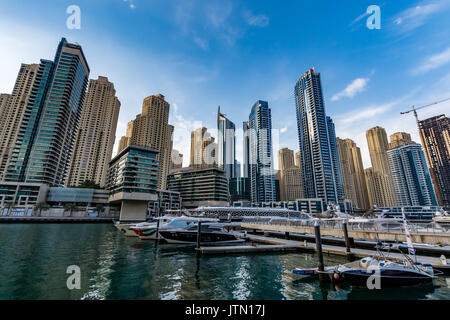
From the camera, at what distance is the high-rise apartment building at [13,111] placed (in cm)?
11331

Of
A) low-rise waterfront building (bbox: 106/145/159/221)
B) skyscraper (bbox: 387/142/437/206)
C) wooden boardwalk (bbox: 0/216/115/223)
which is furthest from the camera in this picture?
skyscraper (bbox: 387/142/437/206)

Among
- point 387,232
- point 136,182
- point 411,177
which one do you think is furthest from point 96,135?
point 411,177

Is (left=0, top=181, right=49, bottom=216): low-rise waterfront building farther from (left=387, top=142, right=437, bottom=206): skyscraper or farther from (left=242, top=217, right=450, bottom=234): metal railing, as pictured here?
(left=387, top=142, right=437, bottom=206): skyscraper

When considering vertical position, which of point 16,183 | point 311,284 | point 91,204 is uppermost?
point 16,183

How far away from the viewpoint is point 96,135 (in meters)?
174

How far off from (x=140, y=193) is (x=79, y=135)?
118m

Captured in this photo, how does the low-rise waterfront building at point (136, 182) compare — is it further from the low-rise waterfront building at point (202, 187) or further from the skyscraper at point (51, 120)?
the low-rise waterfront building at point (202, 187)

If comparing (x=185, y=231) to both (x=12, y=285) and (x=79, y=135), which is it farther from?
(x=79, y=135)

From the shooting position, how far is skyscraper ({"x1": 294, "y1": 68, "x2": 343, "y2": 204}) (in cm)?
14888

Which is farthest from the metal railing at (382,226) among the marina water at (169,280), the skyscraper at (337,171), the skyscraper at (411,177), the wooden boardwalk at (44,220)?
the skyscraper at (411,177)

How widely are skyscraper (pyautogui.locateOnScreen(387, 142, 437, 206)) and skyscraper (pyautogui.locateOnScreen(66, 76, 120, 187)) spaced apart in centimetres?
25106

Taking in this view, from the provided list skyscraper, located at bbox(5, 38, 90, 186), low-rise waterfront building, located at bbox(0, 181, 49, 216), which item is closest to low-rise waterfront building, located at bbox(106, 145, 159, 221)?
low-rise waterfront building, located at bbox(0, 181, 49, 216)

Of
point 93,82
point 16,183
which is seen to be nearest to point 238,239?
point 16,183

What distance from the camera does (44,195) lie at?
10388 centimetres
